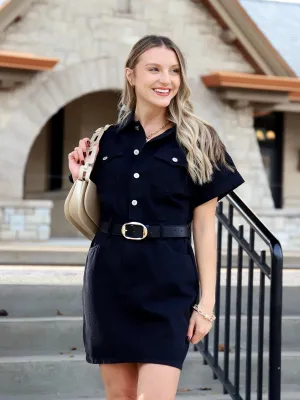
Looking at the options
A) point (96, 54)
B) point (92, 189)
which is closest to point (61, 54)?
point (96, 54)

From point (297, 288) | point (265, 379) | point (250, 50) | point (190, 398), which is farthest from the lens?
point (250, 50)

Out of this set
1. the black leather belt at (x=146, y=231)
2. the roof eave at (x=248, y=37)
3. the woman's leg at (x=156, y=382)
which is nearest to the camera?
the woman's leg at (x=156, y=382)

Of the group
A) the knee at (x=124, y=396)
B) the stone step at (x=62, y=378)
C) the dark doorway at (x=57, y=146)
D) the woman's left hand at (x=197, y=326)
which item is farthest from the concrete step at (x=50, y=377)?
the dark doorway at (x=57, y=146)

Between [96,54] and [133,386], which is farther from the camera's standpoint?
[96,54]

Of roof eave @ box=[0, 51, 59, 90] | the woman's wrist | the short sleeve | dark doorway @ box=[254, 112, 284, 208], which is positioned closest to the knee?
the woman's wrist

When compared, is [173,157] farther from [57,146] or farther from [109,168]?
[57,146]

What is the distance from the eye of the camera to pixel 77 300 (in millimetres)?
5219

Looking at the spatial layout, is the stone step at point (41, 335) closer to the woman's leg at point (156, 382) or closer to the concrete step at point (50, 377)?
the concrete step at point (50, 377)

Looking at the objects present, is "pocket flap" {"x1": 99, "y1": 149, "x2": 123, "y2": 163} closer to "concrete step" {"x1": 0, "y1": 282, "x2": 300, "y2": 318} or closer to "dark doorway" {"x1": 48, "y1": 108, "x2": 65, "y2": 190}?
"concrete step" {"x1": 0, "y1": 282, "x2": 300, "y2": 318}

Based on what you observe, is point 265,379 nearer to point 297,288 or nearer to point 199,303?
point 297,288

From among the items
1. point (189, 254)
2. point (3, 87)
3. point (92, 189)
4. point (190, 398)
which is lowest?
point (190, 398)

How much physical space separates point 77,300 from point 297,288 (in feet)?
5.37

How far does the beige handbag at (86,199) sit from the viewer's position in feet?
9.10

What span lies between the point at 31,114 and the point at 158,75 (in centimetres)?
1044
